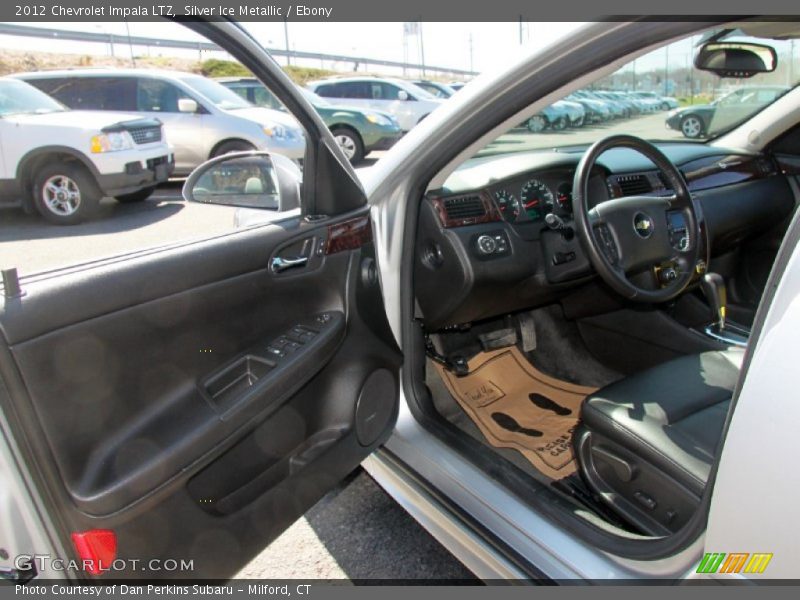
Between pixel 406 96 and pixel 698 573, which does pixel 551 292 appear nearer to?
pixel 698 573

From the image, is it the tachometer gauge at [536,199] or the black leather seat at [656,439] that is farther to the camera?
the tachometer gauge at [536,199]

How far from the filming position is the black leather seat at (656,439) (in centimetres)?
159

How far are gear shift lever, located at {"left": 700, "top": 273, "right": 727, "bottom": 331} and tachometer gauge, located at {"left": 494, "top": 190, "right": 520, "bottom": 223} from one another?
3.06 ft

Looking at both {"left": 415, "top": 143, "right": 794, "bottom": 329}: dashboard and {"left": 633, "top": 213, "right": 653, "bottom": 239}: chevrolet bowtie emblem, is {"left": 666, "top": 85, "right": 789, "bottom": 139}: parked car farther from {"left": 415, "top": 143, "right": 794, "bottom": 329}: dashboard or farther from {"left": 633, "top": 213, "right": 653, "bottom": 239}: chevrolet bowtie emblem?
{"left": 633, "top": 213, "right": 653, "bottom": 239}: chevrolet bowtie emblem

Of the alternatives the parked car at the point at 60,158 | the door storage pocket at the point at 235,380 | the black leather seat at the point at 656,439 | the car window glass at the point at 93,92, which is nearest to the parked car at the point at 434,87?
the car window glass at the point at 93,92

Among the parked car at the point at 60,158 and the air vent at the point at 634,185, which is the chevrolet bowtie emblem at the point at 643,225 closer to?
the air vent at the point at 634,185

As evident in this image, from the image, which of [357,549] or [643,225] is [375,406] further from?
[643,225]

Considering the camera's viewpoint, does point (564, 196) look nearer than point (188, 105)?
Yes

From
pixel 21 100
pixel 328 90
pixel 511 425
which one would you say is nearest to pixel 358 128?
pixel 328 90

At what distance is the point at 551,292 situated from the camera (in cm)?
Result: 257

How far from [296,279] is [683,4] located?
108 centimetres

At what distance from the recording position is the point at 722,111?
3396 millimetres

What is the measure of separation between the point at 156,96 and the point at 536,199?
Answer: 5.04 m

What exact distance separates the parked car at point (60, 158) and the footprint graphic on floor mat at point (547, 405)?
2.07 m
